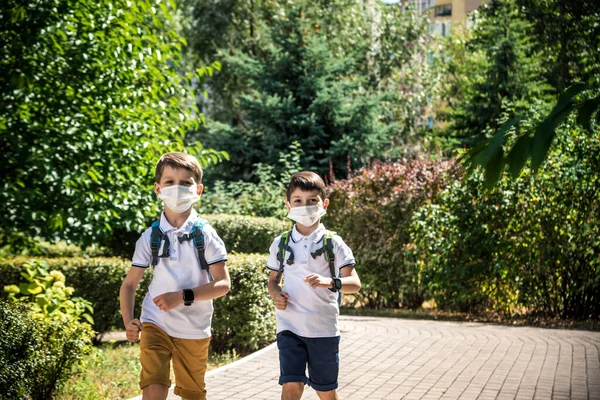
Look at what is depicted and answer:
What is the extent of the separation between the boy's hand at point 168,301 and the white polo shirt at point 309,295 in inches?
31.4

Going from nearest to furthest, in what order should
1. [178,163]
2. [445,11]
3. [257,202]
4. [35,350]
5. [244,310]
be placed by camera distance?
1. [178,163]
2. [35,350]
3. [244,310]
4. [257,202]
5. [445,11]

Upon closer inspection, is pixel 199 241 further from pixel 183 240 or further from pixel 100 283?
pixel 100 283

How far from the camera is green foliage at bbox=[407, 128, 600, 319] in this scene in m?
11.6

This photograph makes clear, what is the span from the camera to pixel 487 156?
238 cm

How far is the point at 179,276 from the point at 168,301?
0.72 ft

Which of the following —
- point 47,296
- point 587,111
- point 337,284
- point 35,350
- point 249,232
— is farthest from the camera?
point 249,232

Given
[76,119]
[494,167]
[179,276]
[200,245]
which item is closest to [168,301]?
[179,276]

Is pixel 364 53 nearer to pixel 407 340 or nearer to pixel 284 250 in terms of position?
pixel 407 340

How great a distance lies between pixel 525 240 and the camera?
39.3 ft

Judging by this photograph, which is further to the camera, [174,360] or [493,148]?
[174,360]

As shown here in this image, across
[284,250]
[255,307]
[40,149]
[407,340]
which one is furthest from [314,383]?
[40,149]

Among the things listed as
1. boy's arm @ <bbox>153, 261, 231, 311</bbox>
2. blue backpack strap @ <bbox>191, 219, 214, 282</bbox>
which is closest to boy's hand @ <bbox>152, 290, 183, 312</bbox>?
boy's arm @ <bbox>153, 261, 231, 311</bbox>

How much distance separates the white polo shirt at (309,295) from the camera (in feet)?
15.1

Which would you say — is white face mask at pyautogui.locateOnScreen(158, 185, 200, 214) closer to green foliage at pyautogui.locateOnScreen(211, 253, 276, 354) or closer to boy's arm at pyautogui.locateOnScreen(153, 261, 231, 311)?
boy's arm at pyautogui.locateOnScreen(153, 261, 231, 311)
